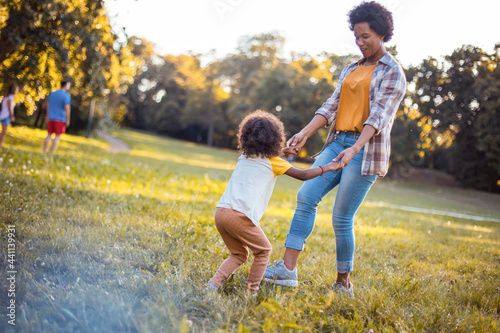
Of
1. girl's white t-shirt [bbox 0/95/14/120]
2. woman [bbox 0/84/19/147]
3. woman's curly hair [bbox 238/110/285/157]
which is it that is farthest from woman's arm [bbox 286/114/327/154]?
girl's white t-shirt [bbox 0/95/14/120]

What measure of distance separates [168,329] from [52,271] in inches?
42.8

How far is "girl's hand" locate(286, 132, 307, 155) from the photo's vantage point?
9.12 ft

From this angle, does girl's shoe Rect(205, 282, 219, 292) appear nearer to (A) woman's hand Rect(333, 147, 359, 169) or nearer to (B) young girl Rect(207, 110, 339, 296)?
(B) young girl Rect(207, 110, 339, 296)

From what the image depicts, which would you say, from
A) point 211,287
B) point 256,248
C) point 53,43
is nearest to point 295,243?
point 256,248

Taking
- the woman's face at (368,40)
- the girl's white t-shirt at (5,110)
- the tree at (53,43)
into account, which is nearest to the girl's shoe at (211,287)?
the woman's face at (368,40)

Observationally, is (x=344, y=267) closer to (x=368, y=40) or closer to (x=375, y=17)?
(x=368, y=40)

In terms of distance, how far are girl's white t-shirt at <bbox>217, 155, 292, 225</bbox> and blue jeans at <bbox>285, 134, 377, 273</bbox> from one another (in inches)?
15.4

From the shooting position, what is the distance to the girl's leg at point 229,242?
2396mm

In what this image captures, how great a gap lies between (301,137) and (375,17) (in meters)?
1.00

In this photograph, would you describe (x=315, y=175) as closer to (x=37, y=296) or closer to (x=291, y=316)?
(x=291, y=316)

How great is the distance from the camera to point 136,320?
187 cm

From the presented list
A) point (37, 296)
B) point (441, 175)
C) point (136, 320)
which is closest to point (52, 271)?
point (37, 296)

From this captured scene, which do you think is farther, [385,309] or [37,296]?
[385,309]

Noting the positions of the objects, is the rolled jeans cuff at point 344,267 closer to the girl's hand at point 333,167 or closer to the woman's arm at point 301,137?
the girl's hand at point 333,167
